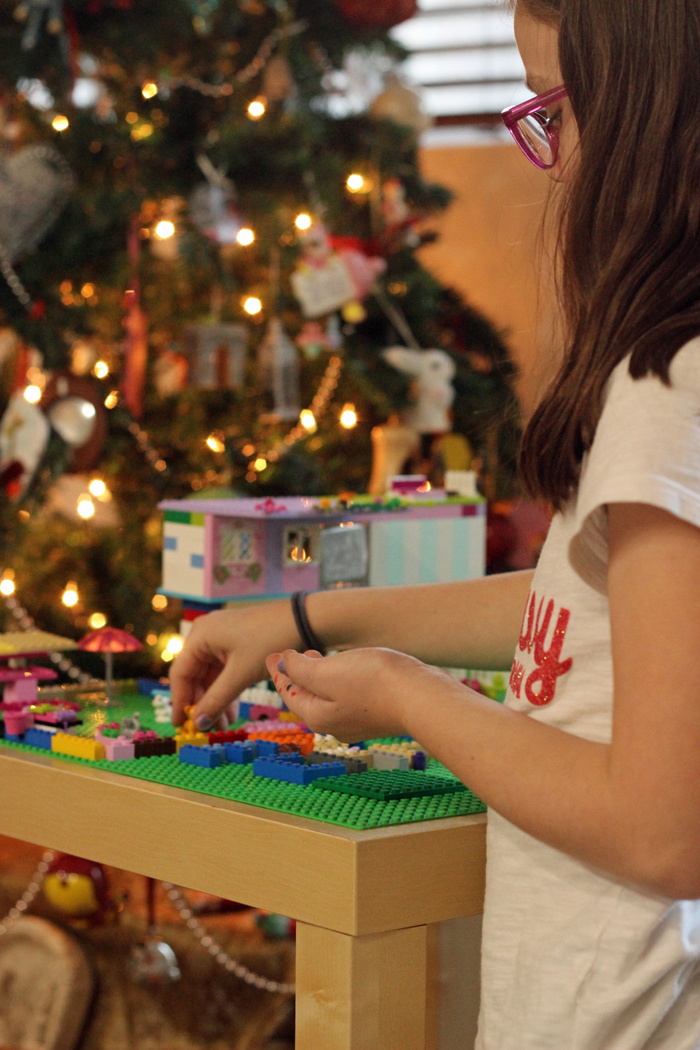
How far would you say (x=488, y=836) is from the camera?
599mm

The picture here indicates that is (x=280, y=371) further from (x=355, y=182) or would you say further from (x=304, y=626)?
(x=304, y=626)

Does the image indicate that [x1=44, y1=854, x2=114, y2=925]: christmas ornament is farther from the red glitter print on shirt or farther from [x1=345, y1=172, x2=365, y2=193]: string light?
the red glitter print on shirt

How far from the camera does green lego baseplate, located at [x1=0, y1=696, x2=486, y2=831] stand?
0.64m

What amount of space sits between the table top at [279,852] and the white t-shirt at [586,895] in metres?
0.05

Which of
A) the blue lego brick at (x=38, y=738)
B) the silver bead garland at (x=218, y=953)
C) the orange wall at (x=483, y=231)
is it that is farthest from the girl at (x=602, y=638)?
the orange wall at (x=483, y=231)

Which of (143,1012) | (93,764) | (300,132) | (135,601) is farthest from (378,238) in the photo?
(93,764)

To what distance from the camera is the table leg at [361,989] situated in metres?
0.58

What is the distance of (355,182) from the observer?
194 cm

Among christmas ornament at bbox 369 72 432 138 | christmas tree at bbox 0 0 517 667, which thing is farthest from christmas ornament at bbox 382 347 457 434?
christmas ornament at bbox 369 72 432 138

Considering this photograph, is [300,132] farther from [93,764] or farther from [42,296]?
[93,764]

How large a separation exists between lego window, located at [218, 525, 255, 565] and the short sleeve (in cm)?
58

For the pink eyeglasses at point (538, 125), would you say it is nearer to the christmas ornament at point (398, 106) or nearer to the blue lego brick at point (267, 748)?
the blue lego brick at point (267, 748)

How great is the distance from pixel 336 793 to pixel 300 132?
1368 millimetres

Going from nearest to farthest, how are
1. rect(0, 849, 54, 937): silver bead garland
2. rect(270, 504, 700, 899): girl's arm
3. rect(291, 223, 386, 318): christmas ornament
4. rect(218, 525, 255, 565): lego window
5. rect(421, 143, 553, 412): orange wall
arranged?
rect(270, 504, 700, 899): girl's arm < rect(218, 525, 255, 565): lego window < rect(0, 849, 54, 937): silver bead garland < rect(291, 223, 386, 318): christmas ornament < rect(421, 143, 553, 412): orange wall
